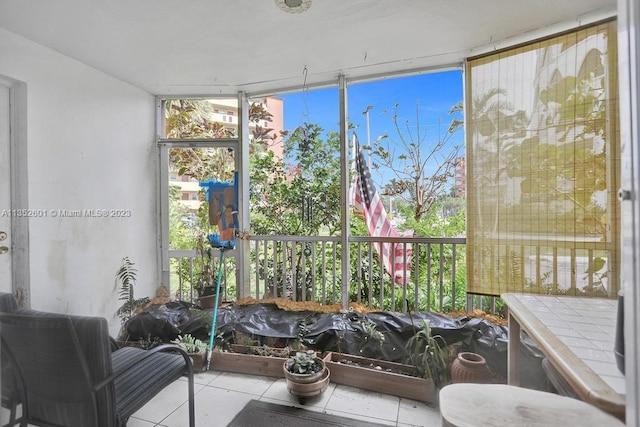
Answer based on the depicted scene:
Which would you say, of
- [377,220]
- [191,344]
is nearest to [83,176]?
[191,344]

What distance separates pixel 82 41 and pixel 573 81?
3056 mm

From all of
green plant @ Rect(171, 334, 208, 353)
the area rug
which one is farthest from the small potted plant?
the area rug

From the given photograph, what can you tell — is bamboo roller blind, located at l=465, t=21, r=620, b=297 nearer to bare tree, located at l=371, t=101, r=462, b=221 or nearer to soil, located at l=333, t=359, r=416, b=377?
bare tree, located at l=371, t=101, r=462, b=221

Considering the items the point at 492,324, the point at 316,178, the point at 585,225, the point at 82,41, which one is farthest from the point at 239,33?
the point at 492,324

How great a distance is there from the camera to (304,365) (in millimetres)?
1900

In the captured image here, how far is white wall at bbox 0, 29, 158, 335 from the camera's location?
1922 mm

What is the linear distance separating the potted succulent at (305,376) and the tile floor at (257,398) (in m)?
0.06

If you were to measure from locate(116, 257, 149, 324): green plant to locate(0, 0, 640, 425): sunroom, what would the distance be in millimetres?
74

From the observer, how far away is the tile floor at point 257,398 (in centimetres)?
164

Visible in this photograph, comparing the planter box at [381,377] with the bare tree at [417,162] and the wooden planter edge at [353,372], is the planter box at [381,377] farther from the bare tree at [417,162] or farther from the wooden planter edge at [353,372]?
the bare tree at [417,162]

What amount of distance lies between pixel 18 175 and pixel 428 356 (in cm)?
279

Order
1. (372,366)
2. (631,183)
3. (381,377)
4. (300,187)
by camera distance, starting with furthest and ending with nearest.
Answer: (300,187)
(372,366)
(381,377)
(631,183)

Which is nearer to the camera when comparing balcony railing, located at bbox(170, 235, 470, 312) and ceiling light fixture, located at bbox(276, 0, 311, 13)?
ceiling light fixture, located at bbox(276, 0, 311, 13)

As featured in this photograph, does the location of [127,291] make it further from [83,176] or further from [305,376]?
[305,376]
